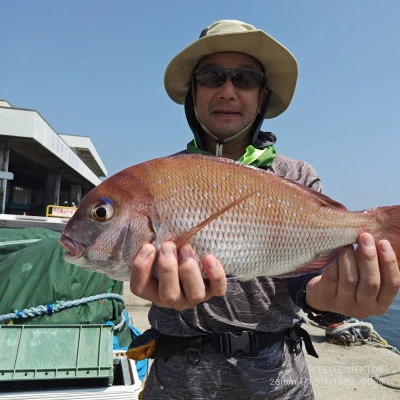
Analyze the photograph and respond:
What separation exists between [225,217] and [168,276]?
384 mm

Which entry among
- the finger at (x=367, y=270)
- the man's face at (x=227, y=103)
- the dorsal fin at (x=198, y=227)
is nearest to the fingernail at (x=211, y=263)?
the dorsal fin at (x=198, y=227)

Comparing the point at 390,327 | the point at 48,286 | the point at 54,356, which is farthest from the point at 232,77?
the point at 390,327

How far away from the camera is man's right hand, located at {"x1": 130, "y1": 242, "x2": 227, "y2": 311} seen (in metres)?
1.56

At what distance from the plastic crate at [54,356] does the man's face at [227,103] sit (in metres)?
2.13

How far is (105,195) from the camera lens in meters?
1.70

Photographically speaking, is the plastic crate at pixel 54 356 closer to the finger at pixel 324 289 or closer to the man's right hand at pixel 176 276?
the man's right hand at pixel 176 276

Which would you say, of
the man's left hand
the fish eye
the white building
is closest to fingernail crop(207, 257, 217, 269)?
the fish eye

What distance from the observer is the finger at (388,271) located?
5.59 ft

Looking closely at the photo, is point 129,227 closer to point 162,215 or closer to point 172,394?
point 162,215

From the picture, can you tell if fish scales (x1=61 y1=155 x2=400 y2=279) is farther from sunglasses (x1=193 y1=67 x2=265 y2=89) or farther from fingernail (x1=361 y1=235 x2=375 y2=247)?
sunglasses (x1=193 y1=67 x2=265 y2=89)

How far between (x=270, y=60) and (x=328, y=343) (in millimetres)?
4940

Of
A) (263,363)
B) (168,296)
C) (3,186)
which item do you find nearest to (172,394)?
(263,363)

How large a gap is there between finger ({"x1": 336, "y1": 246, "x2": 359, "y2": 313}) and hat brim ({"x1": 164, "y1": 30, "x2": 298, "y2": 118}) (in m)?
1.42

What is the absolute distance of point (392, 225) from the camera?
1780 mm
